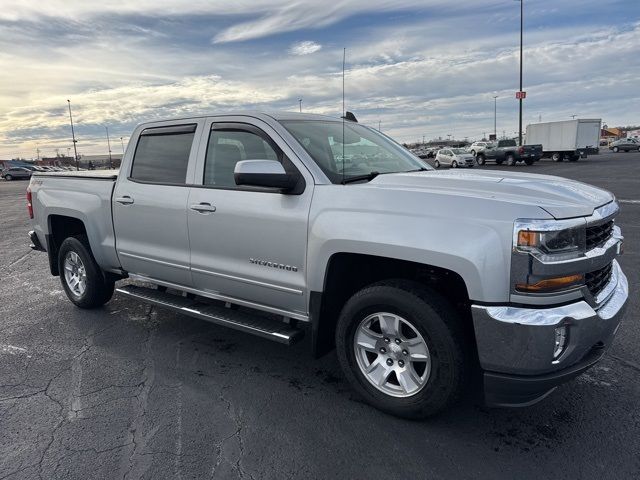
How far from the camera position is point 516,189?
2928 millimetres

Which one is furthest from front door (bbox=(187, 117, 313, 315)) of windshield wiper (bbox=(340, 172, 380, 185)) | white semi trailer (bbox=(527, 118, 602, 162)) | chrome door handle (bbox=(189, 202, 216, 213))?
white semi trailer (bbox=(527, 118, 602, 162))

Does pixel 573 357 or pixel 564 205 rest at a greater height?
pixel 564 205

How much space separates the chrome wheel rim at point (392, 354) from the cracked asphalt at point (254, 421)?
0.24 metres

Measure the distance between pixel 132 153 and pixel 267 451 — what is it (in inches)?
127

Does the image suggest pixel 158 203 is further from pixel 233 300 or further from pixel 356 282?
pixel 356 282

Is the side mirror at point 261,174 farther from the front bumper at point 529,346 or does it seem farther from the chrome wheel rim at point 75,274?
the chrome wheel rim at point 75,274

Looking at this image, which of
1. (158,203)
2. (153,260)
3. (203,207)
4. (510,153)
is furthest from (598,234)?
(510,153)

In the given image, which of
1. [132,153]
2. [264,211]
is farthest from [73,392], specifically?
[132,153]

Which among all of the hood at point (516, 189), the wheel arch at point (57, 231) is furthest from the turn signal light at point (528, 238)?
the wheel arch at point (57, 231)

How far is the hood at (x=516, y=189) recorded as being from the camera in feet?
9.04

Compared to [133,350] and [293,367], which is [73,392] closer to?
[133,350]

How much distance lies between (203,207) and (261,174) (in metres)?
0.91

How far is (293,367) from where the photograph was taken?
404cm

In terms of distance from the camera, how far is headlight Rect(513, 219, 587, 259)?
2.58m
